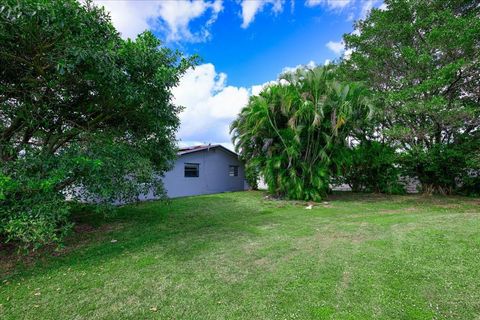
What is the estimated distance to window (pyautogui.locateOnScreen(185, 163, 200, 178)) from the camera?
43.5ft

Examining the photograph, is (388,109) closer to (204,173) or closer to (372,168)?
(372,168)

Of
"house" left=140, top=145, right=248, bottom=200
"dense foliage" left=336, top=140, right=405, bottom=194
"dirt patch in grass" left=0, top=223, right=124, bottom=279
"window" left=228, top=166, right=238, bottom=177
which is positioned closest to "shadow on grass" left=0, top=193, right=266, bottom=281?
"dirt patch in grass" left=0, top=223, right=124, bottom=279

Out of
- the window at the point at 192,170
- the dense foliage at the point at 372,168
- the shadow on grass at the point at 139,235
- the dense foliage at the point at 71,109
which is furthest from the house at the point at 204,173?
the dense foliage at the point at 372,168

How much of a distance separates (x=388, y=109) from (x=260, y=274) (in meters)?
9.34

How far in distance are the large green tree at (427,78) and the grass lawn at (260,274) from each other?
4.25 meters

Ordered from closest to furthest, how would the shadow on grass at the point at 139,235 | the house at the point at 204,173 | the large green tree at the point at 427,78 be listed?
A: the shadow on grass at the point at 139,235 < the large green tree at the point at 427,78 < the house at the point at 204,173

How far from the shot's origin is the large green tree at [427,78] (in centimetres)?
805

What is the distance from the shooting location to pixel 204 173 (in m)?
14.3

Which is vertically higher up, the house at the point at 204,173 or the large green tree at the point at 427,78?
the large green tree at the point at 427,78

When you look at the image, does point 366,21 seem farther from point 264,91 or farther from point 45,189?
point 45,189

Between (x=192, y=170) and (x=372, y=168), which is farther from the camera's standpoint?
(x=192, y=170)

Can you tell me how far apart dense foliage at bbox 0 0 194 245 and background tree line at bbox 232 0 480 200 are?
208 inches

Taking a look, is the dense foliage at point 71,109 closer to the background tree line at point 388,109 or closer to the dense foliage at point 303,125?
the dense foliage at point 303,125

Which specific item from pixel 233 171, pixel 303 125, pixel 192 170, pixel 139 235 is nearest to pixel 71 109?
pixel 139 235
